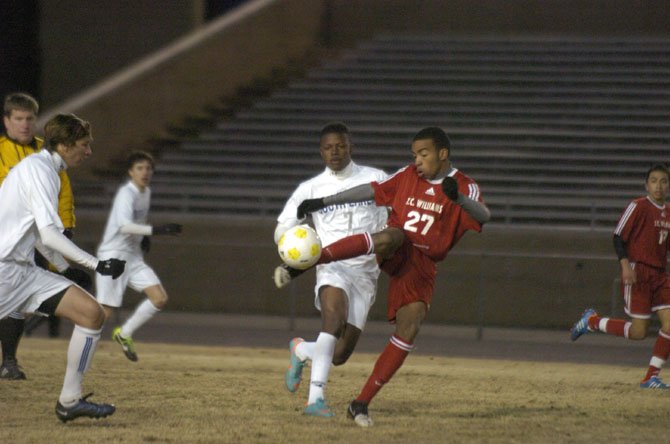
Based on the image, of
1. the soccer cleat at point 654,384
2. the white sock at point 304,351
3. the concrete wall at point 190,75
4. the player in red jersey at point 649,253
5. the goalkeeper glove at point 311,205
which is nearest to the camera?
the goalkeeper glove at point 311,205

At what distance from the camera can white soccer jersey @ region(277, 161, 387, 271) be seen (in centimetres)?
845

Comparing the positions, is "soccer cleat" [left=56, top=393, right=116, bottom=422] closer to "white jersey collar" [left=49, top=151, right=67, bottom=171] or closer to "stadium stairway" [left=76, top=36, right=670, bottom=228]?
"white jersey collar" [left=49, top=151, right=67, bottom=171]

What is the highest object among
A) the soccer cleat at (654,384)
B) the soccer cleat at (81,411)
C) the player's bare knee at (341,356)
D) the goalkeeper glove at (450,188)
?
the goalkeeper glove at (450,188)

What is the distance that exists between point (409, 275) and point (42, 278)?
2377 mm

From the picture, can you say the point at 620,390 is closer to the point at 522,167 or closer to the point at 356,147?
the point at 522,167

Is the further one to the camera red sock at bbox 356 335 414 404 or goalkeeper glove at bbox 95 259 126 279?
red sock at bbox 356 335 414 404

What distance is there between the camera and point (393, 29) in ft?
77.7

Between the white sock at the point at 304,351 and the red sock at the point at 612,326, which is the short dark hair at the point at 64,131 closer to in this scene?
the white sock at the point at 304,351

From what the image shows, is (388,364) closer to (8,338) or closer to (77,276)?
(77,276)

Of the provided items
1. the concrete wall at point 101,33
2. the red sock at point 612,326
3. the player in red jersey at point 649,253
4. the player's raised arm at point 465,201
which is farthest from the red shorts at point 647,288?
the concrete wall at point 101,33

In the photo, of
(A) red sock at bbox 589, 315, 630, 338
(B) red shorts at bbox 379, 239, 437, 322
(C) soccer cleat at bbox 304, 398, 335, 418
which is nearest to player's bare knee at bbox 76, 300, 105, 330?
(C) soccer cleat at bbox 304, 398, 335, 418

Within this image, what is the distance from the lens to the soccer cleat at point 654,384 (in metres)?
10.0

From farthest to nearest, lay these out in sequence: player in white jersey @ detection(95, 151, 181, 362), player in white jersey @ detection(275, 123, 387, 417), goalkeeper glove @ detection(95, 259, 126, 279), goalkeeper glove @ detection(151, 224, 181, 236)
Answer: player in white jersey @ detection(95, 151, 181, 362)
goalkeeper glove @ detection(151, 224, 181, 236)
player in white jersey @ detection(275, 123, 387, 417)
goalkeeper glove @ detection(95, 259, 126, 279)

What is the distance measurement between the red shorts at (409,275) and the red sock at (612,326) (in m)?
3.62
